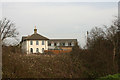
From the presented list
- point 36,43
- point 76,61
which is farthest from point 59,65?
point 36,43

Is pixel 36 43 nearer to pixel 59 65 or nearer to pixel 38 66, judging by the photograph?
pixel 59 65

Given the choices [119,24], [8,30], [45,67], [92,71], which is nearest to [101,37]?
[119,24]

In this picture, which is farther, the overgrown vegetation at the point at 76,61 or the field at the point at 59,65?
the overgrown vegetation at the point at 76,61

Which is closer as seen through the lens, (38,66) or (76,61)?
(38,66)

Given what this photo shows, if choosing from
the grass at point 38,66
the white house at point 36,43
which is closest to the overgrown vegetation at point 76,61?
the grass at point 38,66

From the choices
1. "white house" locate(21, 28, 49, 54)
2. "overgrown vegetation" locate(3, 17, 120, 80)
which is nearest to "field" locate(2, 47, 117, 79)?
"overgrown vegetation" locate(3, 17, 120, 80)

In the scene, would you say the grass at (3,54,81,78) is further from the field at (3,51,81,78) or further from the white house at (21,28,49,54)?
the white house at (21,28,49,54)

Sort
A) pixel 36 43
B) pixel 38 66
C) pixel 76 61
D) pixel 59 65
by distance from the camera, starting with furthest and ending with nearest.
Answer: pixel 36 43
pixel 76 61
pixel 59 65
pixel 38 66

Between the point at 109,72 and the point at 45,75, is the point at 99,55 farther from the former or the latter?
the point at 45,75

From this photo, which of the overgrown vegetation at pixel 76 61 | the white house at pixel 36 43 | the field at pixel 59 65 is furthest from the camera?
the white house at pixel 36 43

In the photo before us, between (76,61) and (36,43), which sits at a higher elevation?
(36,43)

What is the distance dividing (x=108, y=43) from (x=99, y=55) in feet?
4.49

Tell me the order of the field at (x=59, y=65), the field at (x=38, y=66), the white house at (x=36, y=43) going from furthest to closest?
the white house at (x=36, y=43) → the field at (x=59, y=65) → the field at (x=38, y=66)

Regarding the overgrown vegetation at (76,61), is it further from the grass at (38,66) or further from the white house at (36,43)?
the white house at (36,43)
